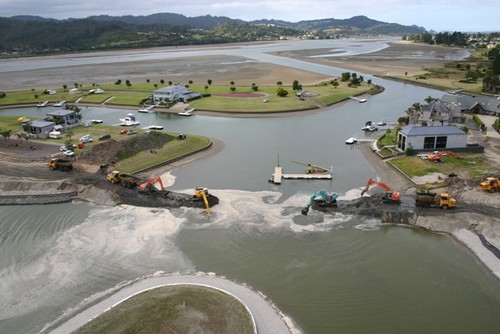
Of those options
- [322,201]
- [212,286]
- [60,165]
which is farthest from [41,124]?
[212,286]

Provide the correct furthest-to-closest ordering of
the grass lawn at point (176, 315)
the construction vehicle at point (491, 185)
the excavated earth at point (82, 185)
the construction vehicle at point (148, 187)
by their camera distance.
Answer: the construction vehicle at point (148, 187)
the excavated earth at point (82, 185)
the construction vehicle at point (491, 185)
the grass lawn at point (176, 315)

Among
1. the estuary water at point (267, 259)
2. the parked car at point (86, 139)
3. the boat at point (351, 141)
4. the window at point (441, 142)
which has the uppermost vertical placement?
the window at point (441, 142)

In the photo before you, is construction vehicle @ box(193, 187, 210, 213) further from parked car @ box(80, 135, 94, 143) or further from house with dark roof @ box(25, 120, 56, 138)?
house with dark roof @ box(25, 120, 56, 138)

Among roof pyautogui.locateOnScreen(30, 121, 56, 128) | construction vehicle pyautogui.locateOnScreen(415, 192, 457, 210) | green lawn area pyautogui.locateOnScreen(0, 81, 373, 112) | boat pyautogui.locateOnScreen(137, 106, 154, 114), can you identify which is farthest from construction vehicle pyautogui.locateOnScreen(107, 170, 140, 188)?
boat pyautogui.locateOnScreen(137, 106, 154, 114)

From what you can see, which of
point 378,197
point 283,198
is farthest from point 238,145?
point 378,197

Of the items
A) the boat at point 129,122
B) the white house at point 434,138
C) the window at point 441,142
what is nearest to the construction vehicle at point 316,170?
the white house at point 434,138

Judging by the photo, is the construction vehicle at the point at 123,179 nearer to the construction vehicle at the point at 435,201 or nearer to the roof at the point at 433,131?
the construction vehicle at the point at 435,201
